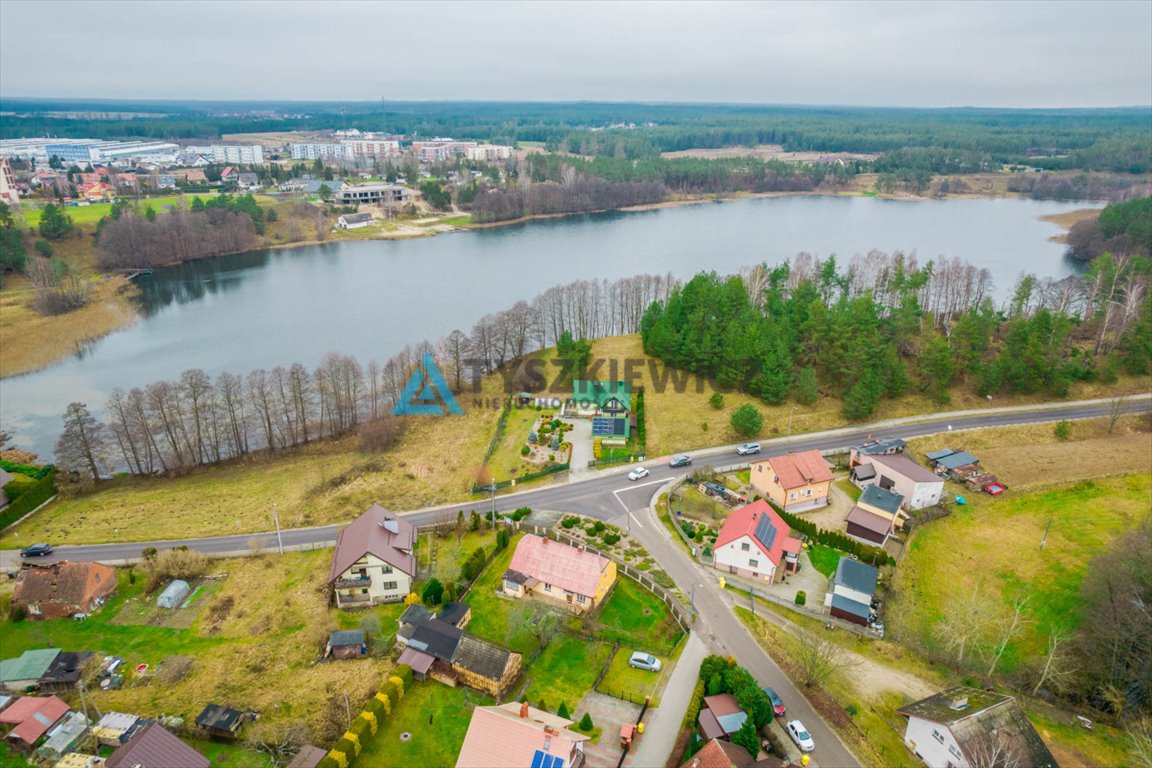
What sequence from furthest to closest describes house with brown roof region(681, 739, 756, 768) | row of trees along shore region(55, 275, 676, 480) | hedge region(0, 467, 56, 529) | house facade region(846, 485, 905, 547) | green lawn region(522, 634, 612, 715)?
row of trees along shore region(55, 275, 676, 480) < hedge region(0, 467, 56, 529) < house facade region(846, 485, 905, 547) < green lawn region(522, 634, 612, 715) < house with brown roof region(681, 739, 756, 768)

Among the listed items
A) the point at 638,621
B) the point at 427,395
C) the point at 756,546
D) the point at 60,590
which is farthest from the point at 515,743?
the point at 427,395

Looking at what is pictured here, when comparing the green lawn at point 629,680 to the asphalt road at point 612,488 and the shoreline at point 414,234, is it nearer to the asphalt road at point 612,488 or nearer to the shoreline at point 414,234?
the asphalt road at point 612,488

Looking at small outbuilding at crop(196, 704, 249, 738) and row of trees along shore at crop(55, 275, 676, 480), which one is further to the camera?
row of trees along shore at crop(55, 275, 676, 480)

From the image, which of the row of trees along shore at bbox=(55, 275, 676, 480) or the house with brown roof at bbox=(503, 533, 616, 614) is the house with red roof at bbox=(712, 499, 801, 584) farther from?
the row of trees along shore at bbox=(55, 275, 676, 480)

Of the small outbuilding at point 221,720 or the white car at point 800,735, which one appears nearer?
the white car at point 800,735

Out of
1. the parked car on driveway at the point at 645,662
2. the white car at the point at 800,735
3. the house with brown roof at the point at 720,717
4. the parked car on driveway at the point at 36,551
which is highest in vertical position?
the house with brown roof at the point at 720,717

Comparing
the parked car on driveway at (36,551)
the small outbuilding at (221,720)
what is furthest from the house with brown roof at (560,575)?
the parked car on driveway at (36,551)

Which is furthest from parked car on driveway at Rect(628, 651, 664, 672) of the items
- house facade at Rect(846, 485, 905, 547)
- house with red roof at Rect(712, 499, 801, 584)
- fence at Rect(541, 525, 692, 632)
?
house facade at Rect(846, 485, 905, 547)

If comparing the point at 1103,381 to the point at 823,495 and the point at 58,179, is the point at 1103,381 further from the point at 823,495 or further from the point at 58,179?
the point at 58,179
